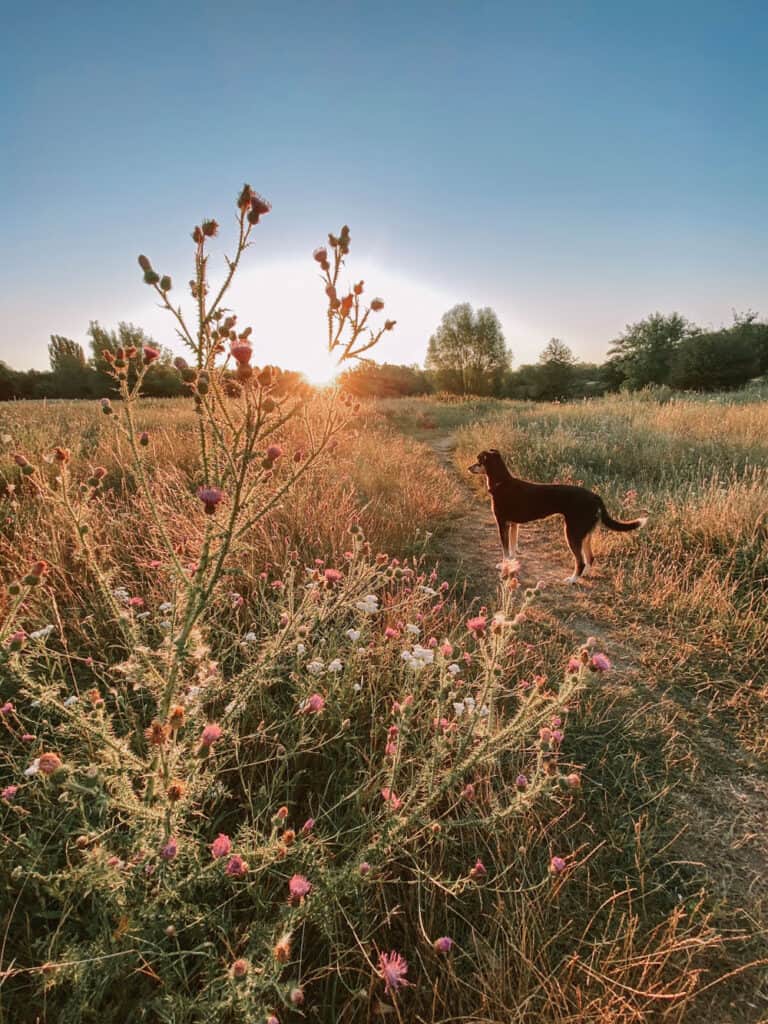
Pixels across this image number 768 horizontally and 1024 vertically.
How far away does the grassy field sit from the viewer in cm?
118

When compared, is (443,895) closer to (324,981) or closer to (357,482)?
(324,981)

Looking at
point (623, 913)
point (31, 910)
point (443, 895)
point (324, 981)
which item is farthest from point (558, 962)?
point (31, 910)

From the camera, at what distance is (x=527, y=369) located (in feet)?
140

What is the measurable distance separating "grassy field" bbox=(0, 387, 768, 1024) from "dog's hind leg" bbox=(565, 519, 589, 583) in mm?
438

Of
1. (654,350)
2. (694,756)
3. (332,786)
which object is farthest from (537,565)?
(654,350)

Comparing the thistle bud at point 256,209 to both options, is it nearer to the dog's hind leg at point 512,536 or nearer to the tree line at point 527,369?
the dog's hind leg at point 512,536

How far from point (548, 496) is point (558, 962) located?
2.92m

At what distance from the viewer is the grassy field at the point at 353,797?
1.18 m

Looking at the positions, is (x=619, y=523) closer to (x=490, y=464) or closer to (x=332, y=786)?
(x=490, y=464)

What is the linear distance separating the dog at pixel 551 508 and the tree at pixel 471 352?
122 ft

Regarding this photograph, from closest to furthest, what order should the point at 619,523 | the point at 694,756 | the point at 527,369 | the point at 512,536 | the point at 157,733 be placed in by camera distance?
the point at 157,733, the point at 694,756, the point at 619,523, the point at 512,536, the point at 527,369

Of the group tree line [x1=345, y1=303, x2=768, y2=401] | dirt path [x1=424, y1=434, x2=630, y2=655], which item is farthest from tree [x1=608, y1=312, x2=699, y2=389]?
dirt path [x1=424, y1=434, x2=630, y2=655]

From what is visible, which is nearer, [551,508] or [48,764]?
[48,764]

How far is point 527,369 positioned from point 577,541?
43.3m
